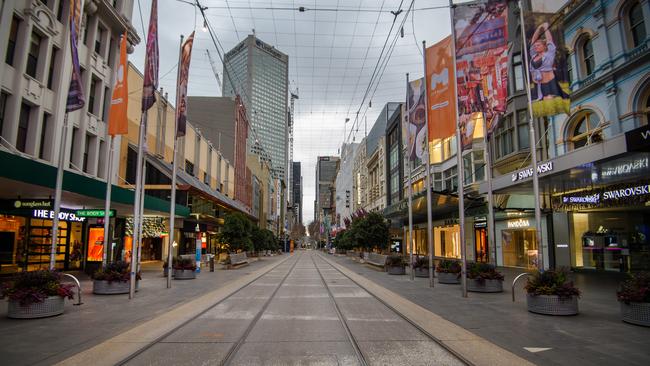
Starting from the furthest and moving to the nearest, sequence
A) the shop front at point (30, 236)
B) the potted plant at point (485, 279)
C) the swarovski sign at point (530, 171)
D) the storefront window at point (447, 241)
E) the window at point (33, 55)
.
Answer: the storefront window at point (447, 241)
the window at point (33, 55)
the shop front at point (30, 236)
the swarovski sign at point (530, 171)
the potted plant at point (485, 279)

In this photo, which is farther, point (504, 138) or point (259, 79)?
point (259, 79)

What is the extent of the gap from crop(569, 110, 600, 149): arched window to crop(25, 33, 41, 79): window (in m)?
28.7

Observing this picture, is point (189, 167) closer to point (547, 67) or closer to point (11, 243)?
point (11, 243)

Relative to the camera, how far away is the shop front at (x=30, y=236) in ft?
63.5

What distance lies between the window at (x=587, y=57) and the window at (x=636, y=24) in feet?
8.91

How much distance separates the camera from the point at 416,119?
22.1m

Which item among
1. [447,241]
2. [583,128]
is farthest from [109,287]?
[447,241]

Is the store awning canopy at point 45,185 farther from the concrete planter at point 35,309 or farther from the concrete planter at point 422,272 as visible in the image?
the concrete planter at point 422,272

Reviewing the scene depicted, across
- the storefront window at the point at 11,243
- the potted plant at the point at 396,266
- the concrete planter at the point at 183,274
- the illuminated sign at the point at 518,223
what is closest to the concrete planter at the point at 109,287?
the concrete planter at the point at 183,274

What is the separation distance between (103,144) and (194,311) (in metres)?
20.1

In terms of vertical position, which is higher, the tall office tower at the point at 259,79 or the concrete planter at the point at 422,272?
the tall office tower at the point at 259,79

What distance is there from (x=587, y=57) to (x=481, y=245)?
59.2 ft

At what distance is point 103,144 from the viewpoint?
2852cm

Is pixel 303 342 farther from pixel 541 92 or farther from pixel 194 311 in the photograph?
pixel 541 92
